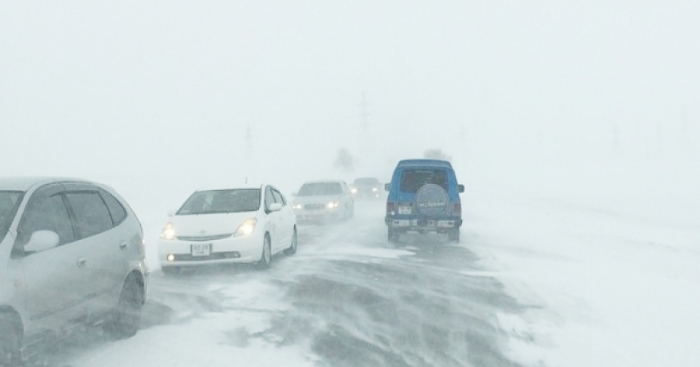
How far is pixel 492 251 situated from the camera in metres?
16.0

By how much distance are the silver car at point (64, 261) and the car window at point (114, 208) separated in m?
0.01

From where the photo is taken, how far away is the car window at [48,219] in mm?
5812

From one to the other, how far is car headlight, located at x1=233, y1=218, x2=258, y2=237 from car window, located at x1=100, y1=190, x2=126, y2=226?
4.82 m

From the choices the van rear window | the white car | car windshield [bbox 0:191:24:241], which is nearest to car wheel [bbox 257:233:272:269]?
the white car

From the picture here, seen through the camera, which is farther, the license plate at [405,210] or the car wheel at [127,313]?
the license plate at [405,210]

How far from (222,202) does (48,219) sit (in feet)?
25.5

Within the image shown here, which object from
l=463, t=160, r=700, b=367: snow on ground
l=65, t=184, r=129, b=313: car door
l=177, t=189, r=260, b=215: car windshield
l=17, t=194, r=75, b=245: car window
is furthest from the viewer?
l=177, t=189, r=260, b=215: car windshield

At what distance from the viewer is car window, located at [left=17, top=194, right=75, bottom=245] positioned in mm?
5812

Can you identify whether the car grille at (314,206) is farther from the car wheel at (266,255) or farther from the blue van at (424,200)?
the car wheel at (266,255)

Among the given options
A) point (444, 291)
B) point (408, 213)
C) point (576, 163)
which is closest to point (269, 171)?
point (576, 163)

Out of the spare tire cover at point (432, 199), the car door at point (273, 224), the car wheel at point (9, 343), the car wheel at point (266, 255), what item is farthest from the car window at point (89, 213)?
the spare tire cover at point (432, 199)

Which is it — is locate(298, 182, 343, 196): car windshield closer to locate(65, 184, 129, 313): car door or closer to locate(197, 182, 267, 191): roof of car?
locate(197, 182, 267, 191): roof of car

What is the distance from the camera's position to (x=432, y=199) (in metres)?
17.1

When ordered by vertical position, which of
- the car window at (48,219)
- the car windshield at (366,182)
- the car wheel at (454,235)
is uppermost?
the car window at (48,219)
